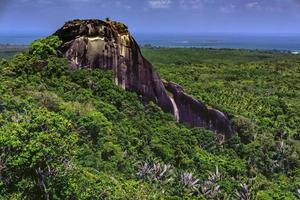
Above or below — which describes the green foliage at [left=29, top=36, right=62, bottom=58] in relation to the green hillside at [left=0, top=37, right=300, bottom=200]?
above

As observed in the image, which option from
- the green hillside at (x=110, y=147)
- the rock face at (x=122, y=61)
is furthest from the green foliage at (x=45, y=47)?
the rock face at (x=122, y=61)

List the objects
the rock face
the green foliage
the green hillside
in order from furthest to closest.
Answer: the rock face < the green foliage < the green hillside

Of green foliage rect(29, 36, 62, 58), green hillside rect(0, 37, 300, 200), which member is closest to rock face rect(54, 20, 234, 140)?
green foliage rect(29, 36, 62, 58)

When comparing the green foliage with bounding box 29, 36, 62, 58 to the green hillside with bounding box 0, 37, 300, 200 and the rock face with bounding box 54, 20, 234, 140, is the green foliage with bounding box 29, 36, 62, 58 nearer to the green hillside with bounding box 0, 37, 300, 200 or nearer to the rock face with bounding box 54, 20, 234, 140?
the green hillside with bounding box 0, 37, 300, 200

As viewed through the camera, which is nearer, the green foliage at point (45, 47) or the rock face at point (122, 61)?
the green foliage at point (45, 47)

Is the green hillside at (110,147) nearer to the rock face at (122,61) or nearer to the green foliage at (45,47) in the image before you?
the green foliage at (45,47)

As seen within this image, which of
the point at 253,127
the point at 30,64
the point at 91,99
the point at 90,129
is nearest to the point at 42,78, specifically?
the point at 30,64
